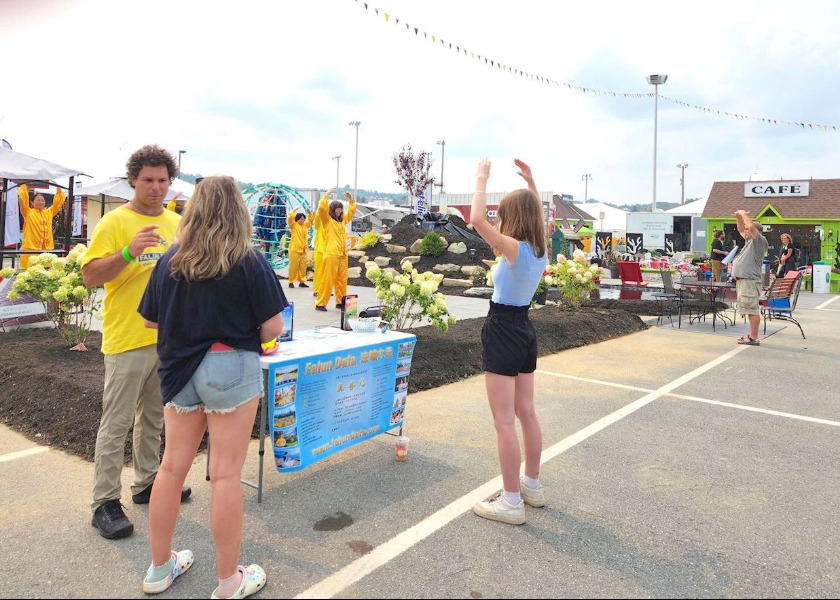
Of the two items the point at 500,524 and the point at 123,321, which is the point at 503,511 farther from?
the point at 123,321

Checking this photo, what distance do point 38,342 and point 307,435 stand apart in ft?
14.1

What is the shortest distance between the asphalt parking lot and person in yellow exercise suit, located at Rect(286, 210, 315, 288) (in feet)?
33.9

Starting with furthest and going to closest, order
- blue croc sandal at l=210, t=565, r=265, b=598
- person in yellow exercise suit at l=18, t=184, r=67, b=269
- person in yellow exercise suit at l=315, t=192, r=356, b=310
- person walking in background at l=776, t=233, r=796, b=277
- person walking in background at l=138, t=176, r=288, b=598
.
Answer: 1. person walking in background at l=776, t=233, r=796, b=277
2. person in yellow exercise suit at l=18, t=184, r=67, b=269
3. person in yellow exercise suit at l=315, t=192, r=356, b=310
4. blue croc sandal at l=210, t=565, r=265, b=598
5. person walking in background at l=138, t=176, r=288, b=598

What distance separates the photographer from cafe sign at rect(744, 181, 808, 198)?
25.4 metres

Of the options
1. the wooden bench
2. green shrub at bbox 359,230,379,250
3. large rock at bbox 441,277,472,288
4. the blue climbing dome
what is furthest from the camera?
green shrub at bbox 359,230,379,250

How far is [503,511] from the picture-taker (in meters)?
3.28

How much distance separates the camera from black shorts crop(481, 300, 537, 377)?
10.7ft

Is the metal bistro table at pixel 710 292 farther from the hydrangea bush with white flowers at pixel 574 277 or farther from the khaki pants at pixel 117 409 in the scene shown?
the khaki pants at pixel 117 409

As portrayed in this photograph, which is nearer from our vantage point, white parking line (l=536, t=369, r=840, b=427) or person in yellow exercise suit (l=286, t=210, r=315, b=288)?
white parking line (l=536, t=369, r=840, b=427)

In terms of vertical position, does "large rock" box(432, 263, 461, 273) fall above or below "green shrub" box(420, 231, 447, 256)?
below

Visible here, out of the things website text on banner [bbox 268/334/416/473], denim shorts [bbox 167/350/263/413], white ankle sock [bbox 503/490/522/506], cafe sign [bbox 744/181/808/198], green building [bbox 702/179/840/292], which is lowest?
white ankle sock [bbox 503/490/522/506]

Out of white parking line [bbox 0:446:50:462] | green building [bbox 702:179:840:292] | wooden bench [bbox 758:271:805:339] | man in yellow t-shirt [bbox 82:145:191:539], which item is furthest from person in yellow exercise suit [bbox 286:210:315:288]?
green building [bbox 702:179:840:292]

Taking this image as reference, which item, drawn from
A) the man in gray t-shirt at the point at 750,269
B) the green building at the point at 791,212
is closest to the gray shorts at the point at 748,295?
the man in gray t-shirt at the point at 750,269

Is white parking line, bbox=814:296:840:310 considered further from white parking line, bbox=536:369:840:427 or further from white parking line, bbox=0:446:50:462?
white parking line, bbox=0:446:50:462
